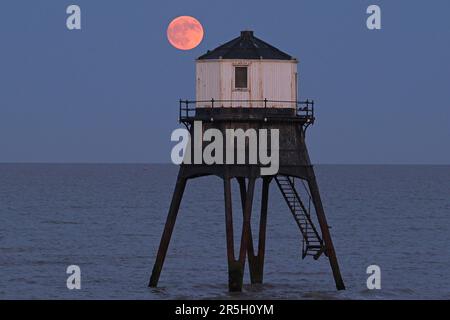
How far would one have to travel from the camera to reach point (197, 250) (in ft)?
250

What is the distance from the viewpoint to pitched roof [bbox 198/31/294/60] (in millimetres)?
52531

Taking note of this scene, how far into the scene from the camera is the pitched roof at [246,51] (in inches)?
2068

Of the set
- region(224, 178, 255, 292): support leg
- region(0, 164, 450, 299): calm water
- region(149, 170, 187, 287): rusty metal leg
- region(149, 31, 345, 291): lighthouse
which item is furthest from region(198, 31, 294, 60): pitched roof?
region(0, 164, 450, 299): calm water

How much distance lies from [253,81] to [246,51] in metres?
1.17

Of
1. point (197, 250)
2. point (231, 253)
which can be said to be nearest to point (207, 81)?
point (231, 253)

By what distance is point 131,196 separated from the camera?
15188 centimetres

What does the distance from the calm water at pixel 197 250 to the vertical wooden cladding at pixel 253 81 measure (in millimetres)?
6810

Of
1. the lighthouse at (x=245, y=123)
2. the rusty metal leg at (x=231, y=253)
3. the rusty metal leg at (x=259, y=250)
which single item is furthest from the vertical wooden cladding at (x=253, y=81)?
the rusty metal leg at (x=259, y=250)

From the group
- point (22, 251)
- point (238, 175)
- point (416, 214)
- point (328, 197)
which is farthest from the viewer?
point (328, 197)

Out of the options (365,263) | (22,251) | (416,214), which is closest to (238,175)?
(365,263)

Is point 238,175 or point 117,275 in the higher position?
point 238,175
